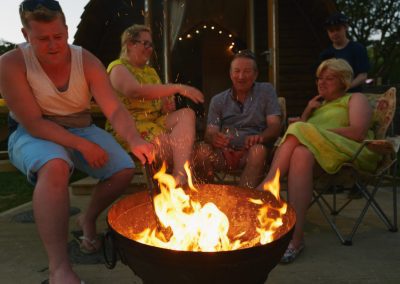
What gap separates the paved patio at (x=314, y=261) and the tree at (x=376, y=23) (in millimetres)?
19131

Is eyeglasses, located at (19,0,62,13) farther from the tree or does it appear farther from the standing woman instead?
the tree

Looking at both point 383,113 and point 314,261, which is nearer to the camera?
point 314,261

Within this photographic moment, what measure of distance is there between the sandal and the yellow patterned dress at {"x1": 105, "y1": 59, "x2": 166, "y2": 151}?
1197mm

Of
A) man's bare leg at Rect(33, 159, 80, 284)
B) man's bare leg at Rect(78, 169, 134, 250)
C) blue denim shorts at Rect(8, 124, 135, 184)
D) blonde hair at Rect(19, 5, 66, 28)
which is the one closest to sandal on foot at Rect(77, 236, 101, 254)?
man's bare leg at Rect(78, 169, 134, 250)

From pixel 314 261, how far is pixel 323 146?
0.74 meters

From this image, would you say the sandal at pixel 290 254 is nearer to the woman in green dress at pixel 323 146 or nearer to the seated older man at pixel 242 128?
the woman in green dress at pixel 323 146

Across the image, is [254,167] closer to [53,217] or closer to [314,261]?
[314,261]

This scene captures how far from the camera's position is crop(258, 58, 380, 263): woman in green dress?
247 cm

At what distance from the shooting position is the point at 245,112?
3.16m

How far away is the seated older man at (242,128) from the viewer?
2.86 meters

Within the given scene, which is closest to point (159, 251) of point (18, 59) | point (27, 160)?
point (27, 160)

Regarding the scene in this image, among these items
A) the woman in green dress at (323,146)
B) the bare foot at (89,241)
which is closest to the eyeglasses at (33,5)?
the bare foot at (89,241)

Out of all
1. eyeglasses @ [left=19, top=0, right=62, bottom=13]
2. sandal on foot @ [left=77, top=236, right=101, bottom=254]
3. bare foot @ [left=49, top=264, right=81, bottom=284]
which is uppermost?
eyeglasses @ [left=19, top=0, right=62, bottom=13]

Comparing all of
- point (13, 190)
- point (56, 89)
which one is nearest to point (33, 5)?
point (56, 89)
